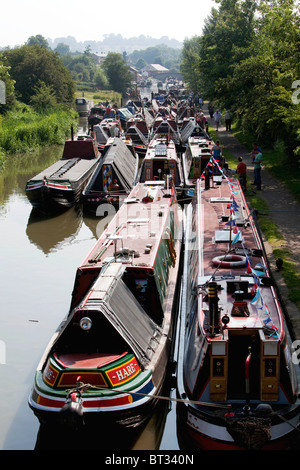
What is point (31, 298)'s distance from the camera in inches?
657

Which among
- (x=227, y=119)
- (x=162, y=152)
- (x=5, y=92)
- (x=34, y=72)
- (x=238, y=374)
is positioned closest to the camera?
(x=238, y=374)

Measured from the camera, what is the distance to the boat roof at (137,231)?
1266cm

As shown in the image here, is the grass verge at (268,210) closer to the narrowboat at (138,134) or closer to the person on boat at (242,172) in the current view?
the person on boat at (242,172)

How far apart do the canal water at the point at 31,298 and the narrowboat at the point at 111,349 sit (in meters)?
1.01

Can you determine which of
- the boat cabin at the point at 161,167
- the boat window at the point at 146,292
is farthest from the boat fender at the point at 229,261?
the boat cabin at the point at 161,167

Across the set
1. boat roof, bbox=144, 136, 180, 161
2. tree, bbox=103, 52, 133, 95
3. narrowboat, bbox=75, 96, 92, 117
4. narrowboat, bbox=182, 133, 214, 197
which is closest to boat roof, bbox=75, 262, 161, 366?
narrowboat, bbox=182, 133, 214, 197

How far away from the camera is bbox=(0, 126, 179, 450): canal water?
10.8 meters

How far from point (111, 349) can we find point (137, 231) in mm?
5134

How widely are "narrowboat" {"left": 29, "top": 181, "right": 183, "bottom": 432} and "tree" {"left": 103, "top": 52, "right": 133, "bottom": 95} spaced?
290 feet

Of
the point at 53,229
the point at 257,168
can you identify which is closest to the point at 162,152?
the point at 257,168

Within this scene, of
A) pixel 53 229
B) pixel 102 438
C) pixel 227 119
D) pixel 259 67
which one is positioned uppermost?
pixel 259 67

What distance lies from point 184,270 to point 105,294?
6.89 m

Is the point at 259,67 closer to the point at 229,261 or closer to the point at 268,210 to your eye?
the point at 268,210
